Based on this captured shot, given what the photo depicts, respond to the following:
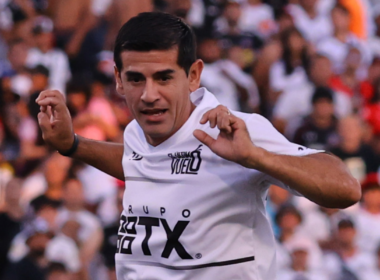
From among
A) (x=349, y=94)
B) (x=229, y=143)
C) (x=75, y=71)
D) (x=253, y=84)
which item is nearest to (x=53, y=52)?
(x=75, y=71)

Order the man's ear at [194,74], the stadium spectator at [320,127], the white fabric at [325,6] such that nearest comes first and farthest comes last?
the man's ear at [194,74], the stadium spectator at [320,127], the white fabric at [325,6]

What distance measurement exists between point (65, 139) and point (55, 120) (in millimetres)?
145

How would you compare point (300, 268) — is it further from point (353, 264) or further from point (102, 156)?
point (102, 156)

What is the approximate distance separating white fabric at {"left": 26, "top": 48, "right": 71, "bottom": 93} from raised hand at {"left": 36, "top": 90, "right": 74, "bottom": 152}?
5.00 meters

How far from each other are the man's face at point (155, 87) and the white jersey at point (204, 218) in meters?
0.14

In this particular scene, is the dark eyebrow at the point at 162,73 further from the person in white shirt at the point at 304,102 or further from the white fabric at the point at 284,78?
the white fabric at the point at 284,78

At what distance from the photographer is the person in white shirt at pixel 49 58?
880 centimetres

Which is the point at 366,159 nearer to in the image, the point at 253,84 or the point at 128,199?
the point at 253,84

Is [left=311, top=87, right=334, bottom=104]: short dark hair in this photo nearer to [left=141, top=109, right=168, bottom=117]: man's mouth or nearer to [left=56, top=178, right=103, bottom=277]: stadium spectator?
[left=56, top=178, right=103, bottom=277]: stadium spectator

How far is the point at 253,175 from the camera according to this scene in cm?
305

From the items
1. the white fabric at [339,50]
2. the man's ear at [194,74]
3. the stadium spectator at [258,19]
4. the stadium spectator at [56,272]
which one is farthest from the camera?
the stadium spectator at [258,19]

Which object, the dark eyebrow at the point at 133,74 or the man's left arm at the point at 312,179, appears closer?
the man's left arm at the point at 312,179

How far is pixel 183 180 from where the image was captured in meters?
3.20

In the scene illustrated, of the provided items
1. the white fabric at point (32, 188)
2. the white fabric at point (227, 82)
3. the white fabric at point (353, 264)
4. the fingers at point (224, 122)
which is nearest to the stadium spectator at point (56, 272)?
Answer: the white fabric at point (32, 188)
